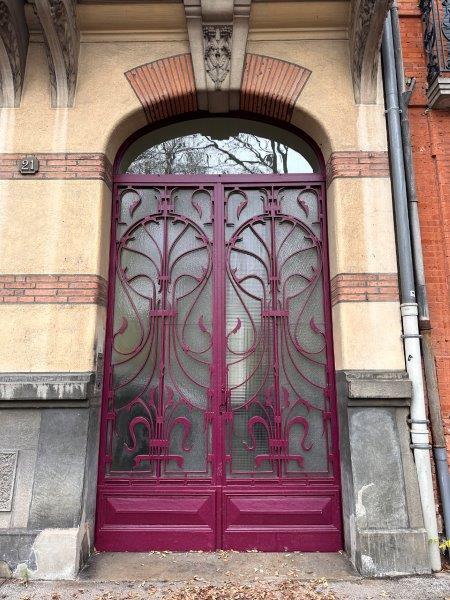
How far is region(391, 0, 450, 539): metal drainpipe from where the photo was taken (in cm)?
387

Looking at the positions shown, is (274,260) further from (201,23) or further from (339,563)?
(339,563)

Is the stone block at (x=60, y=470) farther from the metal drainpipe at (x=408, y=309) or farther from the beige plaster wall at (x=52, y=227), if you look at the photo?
the metal drainpipe at (x=408, y=309)

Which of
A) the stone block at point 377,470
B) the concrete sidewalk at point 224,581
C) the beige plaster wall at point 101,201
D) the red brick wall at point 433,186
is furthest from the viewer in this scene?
the red brick wall at point 433,186

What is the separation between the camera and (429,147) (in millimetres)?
4609

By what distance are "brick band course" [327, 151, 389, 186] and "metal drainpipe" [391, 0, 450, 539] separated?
0.26 metres

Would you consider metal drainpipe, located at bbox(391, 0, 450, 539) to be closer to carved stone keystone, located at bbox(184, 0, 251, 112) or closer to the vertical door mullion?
carved stone keystone, located at bbox(184, 0, 251, 112)

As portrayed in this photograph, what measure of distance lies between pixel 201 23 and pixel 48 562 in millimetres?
5079

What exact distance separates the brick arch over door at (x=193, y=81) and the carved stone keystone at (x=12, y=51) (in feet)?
3.42

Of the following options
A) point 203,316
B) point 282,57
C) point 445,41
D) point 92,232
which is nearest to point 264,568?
point 203,316

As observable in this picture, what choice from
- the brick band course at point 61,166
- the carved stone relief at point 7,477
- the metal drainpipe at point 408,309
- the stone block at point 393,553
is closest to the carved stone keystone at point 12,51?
the brick band course at point 61,166

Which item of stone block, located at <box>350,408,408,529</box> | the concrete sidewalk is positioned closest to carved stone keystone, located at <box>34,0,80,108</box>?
stone block, located at <box>350,408,408,529</box>

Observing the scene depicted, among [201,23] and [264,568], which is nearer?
[264,568]

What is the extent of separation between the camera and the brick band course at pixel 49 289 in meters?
4.04

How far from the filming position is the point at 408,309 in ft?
13.0
